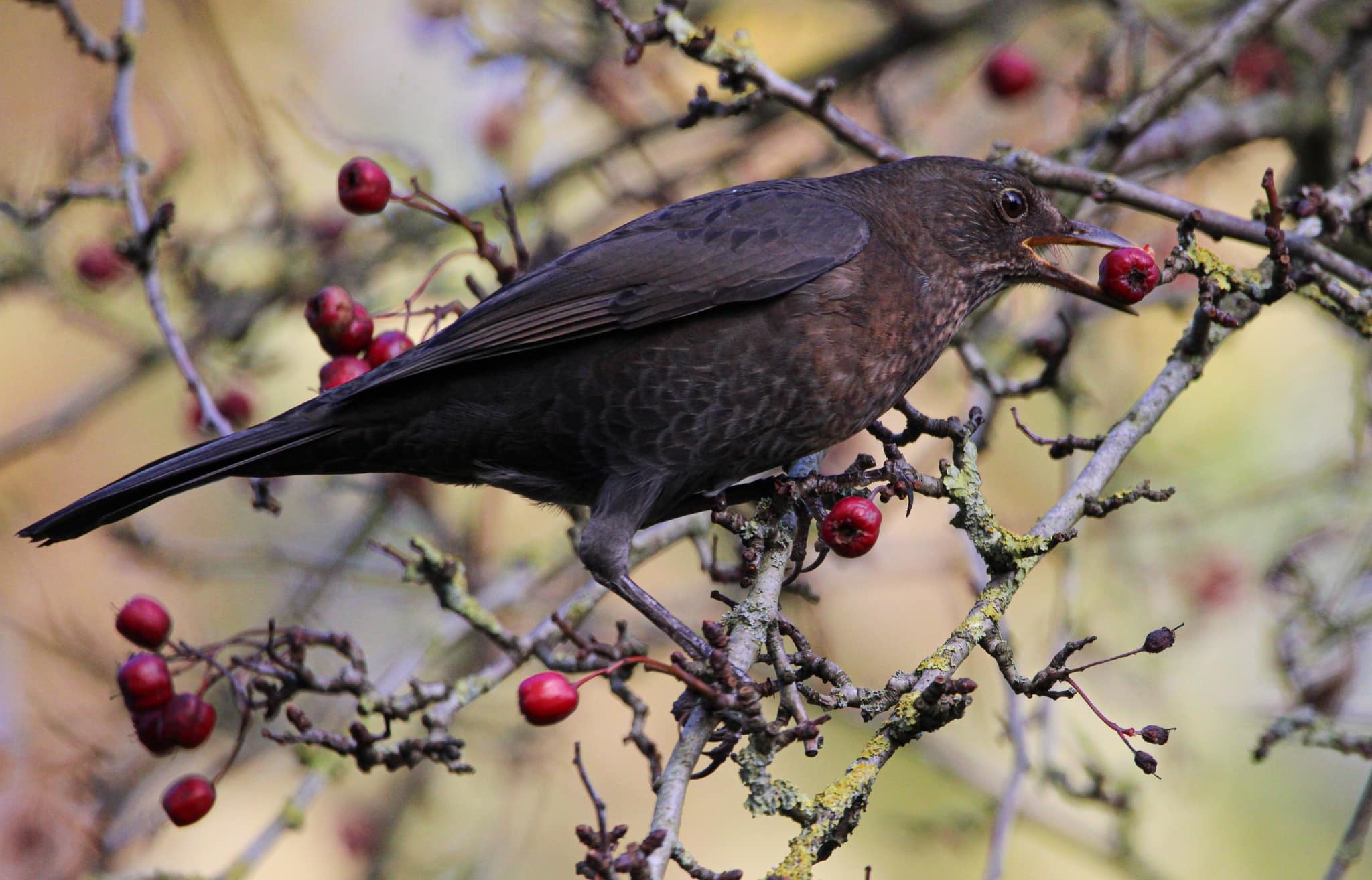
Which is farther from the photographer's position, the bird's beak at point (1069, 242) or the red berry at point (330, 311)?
the bird's beak at point (1069, 242)

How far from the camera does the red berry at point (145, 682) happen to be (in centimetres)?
326

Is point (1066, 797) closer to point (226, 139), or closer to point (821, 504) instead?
point (821, 504)

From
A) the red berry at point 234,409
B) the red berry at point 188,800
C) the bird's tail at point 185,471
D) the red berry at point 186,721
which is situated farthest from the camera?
the red berry at point 234,409

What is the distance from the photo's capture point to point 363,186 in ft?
12.0

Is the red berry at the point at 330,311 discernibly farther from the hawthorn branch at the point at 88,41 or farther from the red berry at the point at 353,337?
the hawthorn branch at the point at 88,41

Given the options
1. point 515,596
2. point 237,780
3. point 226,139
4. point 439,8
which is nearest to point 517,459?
point 515,596

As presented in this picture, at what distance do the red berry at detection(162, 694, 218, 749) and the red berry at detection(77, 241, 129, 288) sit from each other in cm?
264

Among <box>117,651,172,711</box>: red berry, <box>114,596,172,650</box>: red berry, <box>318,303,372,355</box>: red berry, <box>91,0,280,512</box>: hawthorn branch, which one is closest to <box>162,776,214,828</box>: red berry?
A: <box>117,651,172,711</box>: red berry

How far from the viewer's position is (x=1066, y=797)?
167 inches

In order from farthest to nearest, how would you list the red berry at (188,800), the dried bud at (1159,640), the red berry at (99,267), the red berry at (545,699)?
the red berry at (99,267) < the red berry at (188,800) < the red berry at (545,699) < the dried bud at (1159,640)

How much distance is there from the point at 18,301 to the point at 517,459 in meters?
3.16

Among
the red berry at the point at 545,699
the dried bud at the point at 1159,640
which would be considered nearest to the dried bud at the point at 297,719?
the red berry at the point at 545,699

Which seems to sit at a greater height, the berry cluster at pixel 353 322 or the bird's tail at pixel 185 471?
the berry cluster at pixel 353 322

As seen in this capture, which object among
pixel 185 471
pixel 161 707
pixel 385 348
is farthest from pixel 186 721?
pixel 385 348
